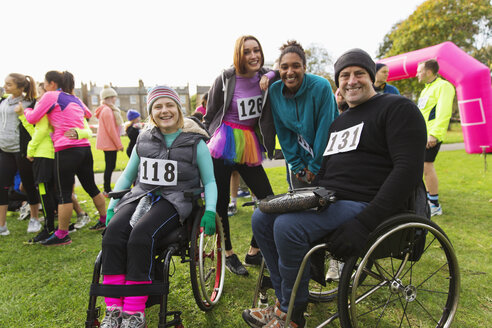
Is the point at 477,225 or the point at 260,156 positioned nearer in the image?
the point at 260,156

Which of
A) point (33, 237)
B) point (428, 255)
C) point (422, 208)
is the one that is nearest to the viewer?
point (422, 208)

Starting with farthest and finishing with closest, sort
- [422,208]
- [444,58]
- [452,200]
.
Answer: [444,58]
[452,200]
[422,208]

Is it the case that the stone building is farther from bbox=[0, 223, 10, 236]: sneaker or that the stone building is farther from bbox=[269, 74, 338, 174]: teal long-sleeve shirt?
bbox=[269, 74, 338, 174]: teal long-sleeve shirt

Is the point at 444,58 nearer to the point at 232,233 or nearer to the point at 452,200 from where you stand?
the point at 452,200

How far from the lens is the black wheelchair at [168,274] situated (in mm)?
1731

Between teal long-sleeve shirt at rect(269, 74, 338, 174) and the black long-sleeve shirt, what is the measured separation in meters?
0.34

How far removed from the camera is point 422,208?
1.80 meters

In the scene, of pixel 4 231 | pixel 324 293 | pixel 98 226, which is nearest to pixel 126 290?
pixel 324 293

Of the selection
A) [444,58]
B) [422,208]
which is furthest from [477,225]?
[444,58]

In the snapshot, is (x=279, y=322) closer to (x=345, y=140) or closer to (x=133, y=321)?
(x=133, y=321)

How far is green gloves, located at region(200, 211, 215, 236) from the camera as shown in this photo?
81.8 inches

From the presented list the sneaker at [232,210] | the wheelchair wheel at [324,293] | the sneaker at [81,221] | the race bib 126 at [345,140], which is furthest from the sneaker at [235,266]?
the sneaker at [81,221]

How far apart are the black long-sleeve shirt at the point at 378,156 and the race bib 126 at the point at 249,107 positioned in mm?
862

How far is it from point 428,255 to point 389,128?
6.78ft
